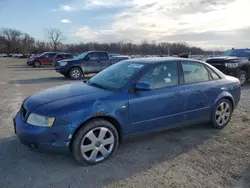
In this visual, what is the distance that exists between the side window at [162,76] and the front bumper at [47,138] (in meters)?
1.46

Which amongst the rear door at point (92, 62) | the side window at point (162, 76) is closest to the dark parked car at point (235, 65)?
the rear door at point (92, 62)

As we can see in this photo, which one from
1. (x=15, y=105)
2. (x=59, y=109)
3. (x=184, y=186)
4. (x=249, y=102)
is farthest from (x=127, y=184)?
(x=249, y=102)

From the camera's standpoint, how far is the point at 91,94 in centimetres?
325


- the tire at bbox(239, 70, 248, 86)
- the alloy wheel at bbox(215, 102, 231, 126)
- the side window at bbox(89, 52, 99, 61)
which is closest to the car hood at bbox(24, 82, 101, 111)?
the alloy wheel at bbox(215, 102, 231, 126)

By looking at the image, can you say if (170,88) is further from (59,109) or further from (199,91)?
(59,109)

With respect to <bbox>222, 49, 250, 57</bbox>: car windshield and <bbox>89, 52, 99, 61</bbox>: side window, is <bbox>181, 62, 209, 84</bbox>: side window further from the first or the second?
<bbox>89, 52, 99, 61</bbox>: side window

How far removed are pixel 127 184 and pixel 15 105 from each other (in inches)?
197

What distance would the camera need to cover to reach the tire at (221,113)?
4336 mm

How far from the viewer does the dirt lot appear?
9.00 ft

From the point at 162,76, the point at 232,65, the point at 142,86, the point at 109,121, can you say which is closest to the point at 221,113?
the point at 162,76

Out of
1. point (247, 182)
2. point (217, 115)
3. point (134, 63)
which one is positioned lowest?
point (247, 182)

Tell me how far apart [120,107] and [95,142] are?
0.63 metres

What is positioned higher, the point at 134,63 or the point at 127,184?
the point at 134,63

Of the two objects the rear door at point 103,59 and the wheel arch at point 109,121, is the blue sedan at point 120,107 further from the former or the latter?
the rear door at point 103,59
